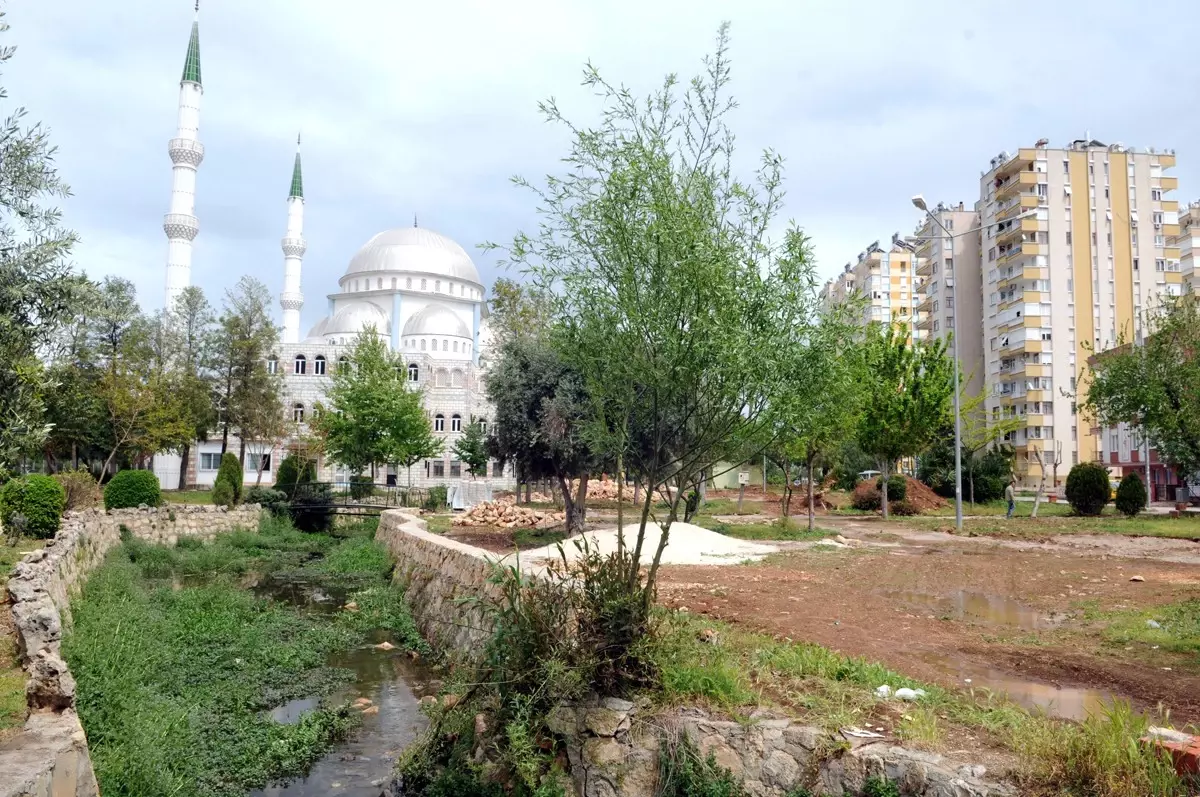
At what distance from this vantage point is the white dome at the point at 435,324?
213 feet

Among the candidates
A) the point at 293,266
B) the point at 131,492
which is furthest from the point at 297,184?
the point at 131,492

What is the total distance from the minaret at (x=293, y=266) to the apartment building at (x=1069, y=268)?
48.1m

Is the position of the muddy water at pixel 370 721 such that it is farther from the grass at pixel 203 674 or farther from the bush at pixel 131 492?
the bush at pixel 131 492

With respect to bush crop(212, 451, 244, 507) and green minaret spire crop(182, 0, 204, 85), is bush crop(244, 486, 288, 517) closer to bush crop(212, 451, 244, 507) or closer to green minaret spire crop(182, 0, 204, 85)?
bush crop(212, 451, 244, 507)

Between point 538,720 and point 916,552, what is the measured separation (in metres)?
13.7

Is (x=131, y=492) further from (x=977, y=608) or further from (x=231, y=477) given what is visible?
(x=977, y=608)

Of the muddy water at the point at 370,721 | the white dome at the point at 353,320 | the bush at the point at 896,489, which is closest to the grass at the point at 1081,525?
the bush at the point at 896,489

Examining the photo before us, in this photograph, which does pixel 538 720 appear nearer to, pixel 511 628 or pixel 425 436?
pixel 511 628

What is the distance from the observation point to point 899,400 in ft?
90.5

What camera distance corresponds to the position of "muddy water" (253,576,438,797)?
7426mm

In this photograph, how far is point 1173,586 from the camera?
1212 cm

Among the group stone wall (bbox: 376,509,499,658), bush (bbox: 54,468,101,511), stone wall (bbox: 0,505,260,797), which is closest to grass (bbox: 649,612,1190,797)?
stone wall (bbox: 376,509,499,658)

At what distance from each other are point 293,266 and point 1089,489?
183 feet

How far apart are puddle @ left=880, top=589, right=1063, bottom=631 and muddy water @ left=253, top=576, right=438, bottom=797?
6241mm
